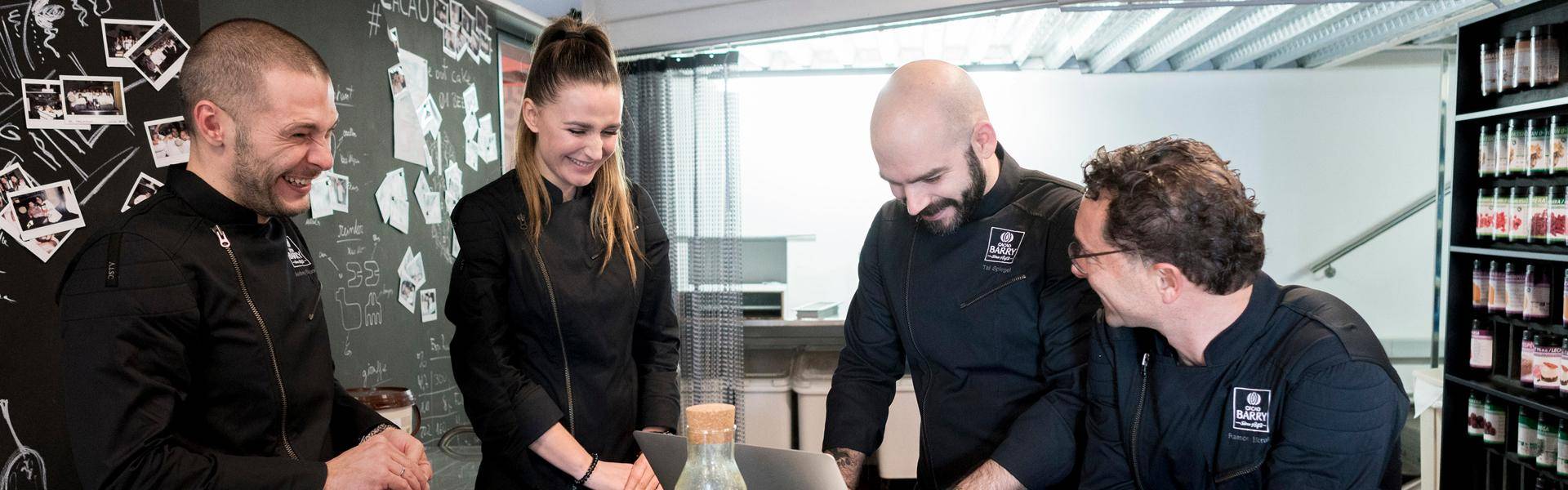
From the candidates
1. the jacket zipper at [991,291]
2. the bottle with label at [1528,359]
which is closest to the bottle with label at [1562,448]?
the bottle with label at [1528,359]

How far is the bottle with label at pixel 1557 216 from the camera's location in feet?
10.5

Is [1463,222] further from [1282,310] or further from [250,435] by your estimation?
[250,435]

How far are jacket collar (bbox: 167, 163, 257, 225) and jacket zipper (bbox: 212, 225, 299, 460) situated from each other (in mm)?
19

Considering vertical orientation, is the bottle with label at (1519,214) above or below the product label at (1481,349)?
above

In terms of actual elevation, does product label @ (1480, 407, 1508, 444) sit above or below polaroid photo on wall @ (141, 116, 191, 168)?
below

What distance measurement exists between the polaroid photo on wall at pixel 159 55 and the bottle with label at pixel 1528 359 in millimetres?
4107

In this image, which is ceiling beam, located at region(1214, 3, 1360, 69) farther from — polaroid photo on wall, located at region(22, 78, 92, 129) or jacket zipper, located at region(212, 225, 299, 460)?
polaroid photo on wall, located at region(22, 78, 92, 129)

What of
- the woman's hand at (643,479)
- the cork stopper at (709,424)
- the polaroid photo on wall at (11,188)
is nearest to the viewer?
the cork stopper at (709,424)

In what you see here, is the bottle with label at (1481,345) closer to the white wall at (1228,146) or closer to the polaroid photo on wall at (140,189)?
the white wall at (1228,146)

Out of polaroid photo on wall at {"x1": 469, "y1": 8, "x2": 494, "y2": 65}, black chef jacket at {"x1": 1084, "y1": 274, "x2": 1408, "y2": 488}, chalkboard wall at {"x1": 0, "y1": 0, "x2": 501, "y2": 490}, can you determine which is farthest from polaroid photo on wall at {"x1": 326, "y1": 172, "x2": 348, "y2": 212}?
black chef jacket at {"x1": 1084, "y1": 274, "x2": 1408, "y2": 488}

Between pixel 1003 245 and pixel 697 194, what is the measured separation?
3243 millimetres

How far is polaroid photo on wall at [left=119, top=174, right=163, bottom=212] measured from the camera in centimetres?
236

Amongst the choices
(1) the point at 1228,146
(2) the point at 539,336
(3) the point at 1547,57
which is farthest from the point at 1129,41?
(2) the point at 539,336

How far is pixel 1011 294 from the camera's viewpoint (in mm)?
1844
